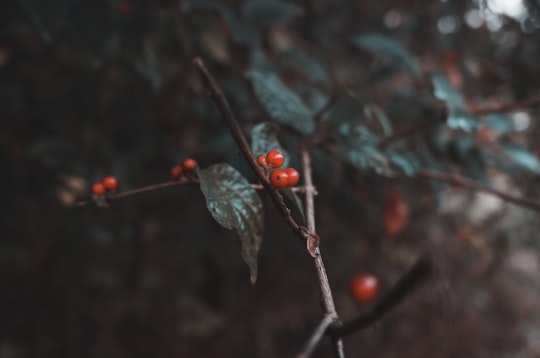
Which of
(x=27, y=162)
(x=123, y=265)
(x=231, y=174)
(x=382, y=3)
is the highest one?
(x=382, y=3)

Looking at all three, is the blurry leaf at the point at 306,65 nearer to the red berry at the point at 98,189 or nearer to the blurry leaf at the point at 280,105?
the blurry leaf at the point at 280,105

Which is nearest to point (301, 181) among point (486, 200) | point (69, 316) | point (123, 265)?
point (123, 265)

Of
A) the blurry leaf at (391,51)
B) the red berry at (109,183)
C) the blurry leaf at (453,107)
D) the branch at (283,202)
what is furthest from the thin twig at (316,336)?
the blurry leaf at (391,51)

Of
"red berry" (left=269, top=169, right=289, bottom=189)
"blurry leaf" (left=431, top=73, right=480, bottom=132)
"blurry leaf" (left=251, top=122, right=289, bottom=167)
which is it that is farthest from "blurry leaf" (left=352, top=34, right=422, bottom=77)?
"red berry" (left=269, top=169, right=289, bottom=189)

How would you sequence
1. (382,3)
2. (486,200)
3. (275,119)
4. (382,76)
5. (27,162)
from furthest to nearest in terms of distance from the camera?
1. (486,200)
2. (382,3)
3. (27,162)
4. (382,76)
5. (275,119)

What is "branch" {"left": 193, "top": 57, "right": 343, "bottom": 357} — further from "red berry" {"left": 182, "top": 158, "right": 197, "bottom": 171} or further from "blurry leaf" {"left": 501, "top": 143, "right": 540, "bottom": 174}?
"blurry leaf" {"left": 501, "top": 143, "right": 540, "bottom": 174}

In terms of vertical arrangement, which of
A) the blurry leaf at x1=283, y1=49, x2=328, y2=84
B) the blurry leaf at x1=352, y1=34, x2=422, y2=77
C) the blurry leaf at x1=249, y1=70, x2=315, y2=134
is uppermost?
the blurry leaf at x1=283, y1=49, x2=328, y2=84

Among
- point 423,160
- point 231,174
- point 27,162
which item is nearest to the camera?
point 231,174

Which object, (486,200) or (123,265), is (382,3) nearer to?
(486,200)
